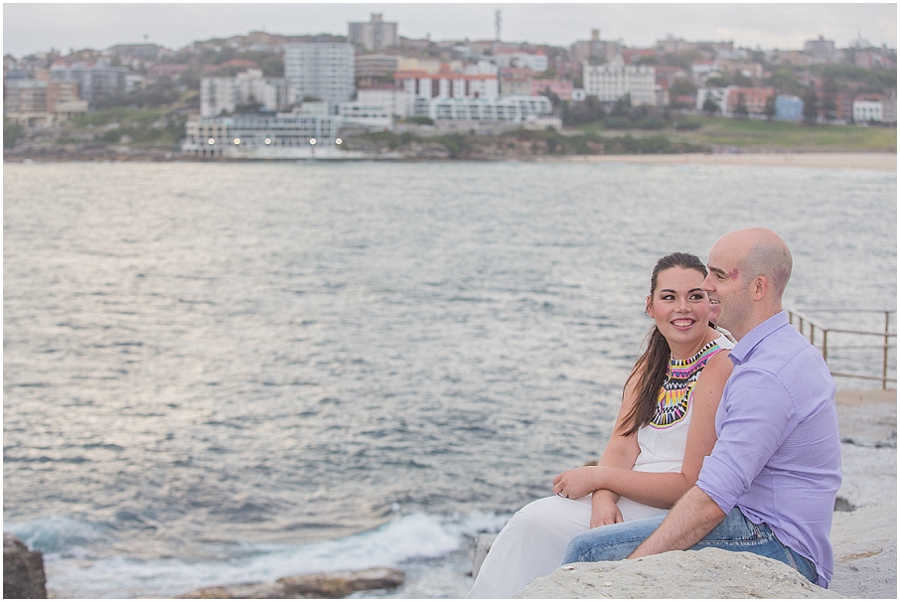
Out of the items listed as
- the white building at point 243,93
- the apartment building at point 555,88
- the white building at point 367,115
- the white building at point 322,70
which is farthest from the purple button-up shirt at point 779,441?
the white building at point 322,70

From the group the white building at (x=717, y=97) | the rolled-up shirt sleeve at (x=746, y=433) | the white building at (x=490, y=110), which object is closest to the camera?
the rolled-up shirt sleeve at (x=746, y=433)

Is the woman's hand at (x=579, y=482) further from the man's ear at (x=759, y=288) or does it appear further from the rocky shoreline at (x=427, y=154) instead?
Answer: the rocky shoreline at (x=427, y=154)

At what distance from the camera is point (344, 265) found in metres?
28.9

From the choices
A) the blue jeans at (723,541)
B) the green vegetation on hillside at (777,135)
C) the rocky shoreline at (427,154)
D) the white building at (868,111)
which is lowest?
the blue jeans at (723,541)

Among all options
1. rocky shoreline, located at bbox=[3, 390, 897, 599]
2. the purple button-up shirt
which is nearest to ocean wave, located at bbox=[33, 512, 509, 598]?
rocky shoreline, located at bbox=[3, 390, 897, 599]

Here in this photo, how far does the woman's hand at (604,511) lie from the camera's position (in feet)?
7.96

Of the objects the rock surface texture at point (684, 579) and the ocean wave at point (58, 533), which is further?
the ocean wave at point (58, 533)

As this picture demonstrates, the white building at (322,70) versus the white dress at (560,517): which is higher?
the white building at (322,70)

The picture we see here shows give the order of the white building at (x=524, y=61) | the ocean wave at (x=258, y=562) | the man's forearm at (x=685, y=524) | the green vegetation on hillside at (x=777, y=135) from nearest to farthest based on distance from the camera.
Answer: the man's forearm at (x=685, y=524) → the ocean wave at (x=258, y=562) → the green vegetation on hillside at (x=777, y=135) → the white building at (x=524, y=61)

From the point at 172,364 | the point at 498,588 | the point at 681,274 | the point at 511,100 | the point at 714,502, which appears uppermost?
the point at 511,100

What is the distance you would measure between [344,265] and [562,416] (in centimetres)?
1839

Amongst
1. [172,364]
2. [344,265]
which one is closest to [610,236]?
[344,265]

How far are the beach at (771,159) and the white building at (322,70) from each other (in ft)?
158

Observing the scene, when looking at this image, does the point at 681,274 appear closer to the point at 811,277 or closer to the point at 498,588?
the point at 498,588
